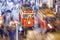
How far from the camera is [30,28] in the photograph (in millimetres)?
1117

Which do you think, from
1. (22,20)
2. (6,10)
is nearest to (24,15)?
(22,20)

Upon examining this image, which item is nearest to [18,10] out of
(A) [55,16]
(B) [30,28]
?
(B) [30,28]

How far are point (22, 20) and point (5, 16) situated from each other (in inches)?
5.3

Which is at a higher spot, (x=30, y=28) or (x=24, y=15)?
(x=24, y=15)

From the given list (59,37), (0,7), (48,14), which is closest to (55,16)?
(48,14)

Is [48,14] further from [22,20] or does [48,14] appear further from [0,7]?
[0,7]

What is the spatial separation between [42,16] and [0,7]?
33 cm

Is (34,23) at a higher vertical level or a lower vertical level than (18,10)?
lower

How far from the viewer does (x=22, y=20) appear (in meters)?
A: 1.12

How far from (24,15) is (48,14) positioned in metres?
0.19

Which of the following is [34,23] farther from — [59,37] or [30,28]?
[59,37]

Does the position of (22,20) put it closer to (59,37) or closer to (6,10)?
(6,10)

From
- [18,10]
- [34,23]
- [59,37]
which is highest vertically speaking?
[18,10]

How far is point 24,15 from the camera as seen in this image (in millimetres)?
1118
